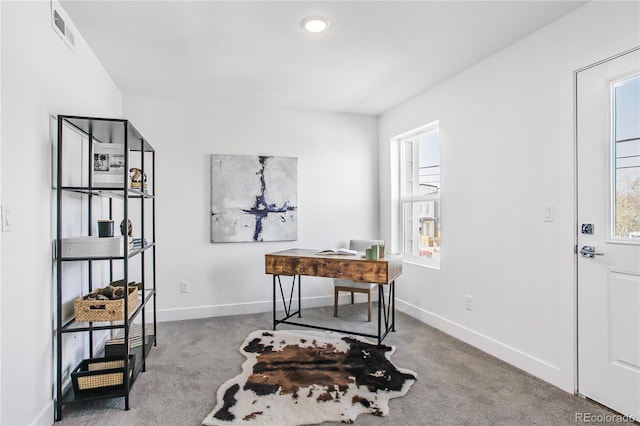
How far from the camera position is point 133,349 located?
112 inches

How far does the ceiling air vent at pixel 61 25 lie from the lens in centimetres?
207

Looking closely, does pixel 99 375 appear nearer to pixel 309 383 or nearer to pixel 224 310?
pixel 309 383

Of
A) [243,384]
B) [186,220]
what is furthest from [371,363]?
[186,220]

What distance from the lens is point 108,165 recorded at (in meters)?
2.24

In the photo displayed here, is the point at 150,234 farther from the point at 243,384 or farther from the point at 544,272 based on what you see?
the point at 544,272

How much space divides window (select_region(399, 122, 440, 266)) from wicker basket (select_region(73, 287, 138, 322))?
294 centimetres

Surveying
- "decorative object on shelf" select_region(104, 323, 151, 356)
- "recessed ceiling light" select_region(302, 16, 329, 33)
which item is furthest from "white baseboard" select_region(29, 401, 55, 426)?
"recessed ceiling light" select_region(302, 16, 329, 33)

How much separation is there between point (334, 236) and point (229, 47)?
2530 millimetres

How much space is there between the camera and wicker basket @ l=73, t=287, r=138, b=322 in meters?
2.15

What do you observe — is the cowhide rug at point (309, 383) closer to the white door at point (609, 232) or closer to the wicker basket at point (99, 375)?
the wicker basket at point (99, 375)

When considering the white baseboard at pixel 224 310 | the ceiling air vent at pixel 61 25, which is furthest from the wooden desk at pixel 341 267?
the ceiling air vent at pixel 61 25

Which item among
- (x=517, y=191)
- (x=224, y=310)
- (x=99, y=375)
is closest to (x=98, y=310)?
(x=99, y=375)

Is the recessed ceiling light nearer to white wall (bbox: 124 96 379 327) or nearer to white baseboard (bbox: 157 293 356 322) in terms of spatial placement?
white wall (bbox: 124 96 379 327)

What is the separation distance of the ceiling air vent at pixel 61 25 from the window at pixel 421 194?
10.4 feet
